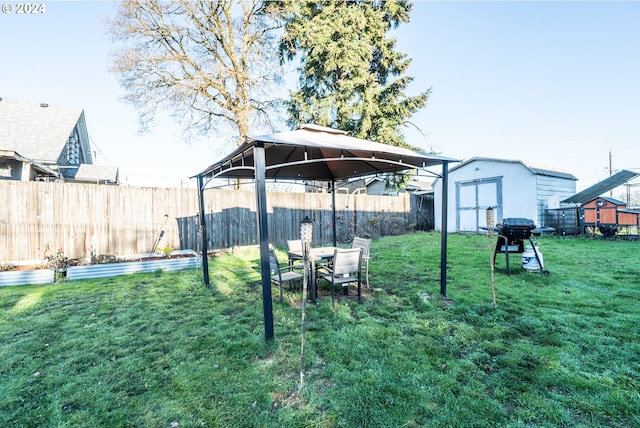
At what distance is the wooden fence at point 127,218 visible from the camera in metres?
6.61

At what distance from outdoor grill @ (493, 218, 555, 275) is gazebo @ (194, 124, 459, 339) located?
185cm

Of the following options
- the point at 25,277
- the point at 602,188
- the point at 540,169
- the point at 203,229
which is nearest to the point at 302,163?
the point at 203,229

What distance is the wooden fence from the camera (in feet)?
21.7

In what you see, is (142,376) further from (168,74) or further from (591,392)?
(168,74)

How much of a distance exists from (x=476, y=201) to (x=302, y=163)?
35.4 feet

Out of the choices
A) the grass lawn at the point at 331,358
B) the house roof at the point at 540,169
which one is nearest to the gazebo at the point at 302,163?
the grass lawn at the point at 331,358

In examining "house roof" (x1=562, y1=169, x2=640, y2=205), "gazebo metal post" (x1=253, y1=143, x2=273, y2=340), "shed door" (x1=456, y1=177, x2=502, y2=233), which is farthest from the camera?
"shed door" (x1=456, y1=177, x2=502, y2=233)

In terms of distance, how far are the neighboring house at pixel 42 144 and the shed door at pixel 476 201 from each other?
1581 cm

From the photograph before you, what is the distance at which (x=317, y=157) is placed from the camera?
6.48m

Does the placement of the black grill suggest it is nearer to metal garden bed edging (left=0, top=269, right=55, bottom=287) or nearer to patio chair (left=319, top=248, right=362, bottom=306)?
patio chair (left=319, top=248, right=362, bottom=306)

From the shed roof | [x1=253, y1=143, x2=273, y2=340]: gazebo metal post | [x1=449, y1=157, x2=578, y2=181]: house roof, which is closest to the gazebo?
[x1=253, y1=143, x2=273, y2=340]: gazebo metal post

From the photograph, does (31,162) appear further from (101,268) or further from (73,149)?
(73,149)

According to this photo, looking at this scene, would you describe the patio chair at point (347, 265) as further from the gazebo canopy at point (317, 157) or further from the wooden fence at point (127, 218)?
the wooden fence at point (127, 218)

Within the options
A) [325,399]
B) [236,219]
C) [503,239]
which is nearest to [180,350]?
[325,399]
